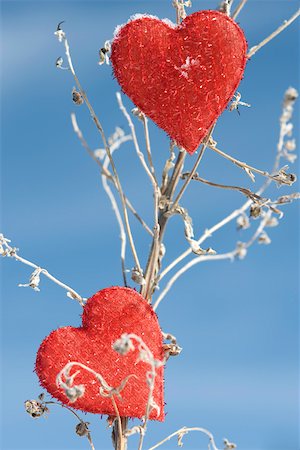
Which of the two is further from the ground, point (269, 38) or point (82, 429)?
point (269, 38)

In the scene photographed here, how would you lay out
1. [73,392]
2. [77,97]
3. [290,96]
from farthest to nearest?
[77,97] < [290,96] < [73,392]

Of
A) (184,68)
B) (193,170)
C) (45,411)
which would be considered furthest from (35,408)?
(184,68)

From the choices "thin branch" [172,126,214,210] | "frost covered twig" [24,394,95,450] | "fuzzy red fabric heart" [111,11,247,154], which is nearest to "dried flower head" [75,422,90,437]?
"frost covered twig" [24,394,95,450]

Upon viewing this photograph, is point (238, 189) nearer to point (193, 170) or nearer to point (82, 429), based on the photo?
point (193, 170)

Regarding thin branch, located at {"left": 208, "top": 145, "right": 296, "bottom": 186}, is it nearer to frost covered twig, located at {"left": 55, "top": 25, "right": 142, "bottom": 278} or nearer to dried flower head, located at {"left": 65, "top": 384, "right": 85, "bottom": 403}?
frost covered twig, located at {"left": 55, "top": 25, "right": 142, "bottom": 278}

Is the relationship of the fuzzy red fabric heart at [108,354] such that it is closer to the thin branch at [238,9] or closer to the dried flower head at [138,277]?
the dried flower head at [138,277]

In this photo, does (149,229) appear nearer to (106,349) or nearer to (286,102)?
(106,349)

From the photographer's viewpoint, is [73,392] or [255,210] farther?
[255,210]

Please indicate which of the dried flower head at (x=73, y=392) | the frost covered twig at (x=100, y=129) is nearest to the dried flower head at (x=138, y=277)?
the frost covered twig at (x=100, y=129)
